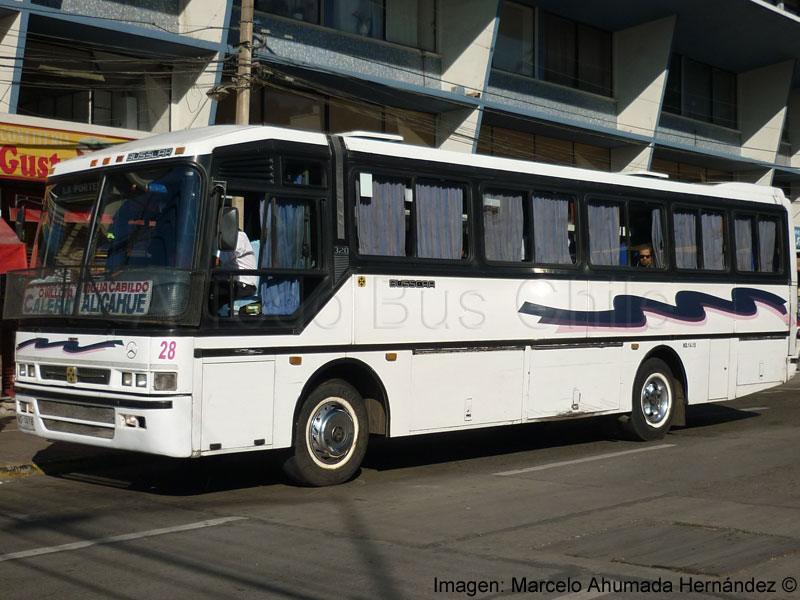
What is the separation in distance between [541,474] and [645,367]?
137 inches

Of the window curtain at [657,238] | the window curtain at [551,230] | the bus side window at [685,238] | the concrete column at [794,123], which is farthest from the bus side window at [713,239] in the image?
the concrete column at [794,123]

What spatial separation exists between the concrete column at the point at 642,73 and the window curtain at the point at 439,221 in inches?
751

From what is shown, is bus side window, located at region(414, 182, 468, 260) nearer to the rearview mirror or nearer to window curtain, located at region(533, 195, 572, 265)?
window curtain, located at region(533, 195, 572, 265)

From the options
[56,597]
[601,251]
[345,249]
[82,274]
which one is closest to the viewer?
[56,597]

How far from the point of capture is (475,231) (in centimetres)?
1128

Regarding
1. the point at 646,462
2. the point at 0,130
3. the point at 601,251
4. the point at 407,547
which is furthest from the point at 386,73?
the point at 407,547

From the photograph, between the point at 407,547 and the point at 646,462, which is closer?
the point at 407,547

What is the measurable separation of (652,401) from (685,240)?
7.44ft

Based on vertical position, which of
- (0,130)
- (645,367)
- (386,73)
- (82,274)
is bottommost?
(645,367)

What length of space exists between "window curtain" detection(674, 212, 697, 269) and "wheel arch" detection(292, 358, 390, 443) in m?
5.52

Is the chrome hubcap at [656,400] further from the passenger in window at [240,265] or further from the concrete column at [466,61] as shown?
the concrete column at [466,61]

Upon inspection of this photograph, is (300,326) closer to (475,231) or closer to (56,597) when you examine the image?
(475,231)

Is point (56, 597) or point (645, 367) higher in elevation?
point (645, 367)

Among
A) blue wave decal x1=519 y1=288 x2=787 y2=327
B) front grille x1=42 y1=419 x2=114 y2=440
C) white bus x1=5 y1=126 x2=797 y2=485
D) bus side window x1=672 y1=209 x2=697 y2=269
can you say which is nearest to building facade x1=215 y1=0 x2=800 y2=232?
white bus x1=5 y1=126 x2=797 y2=485
